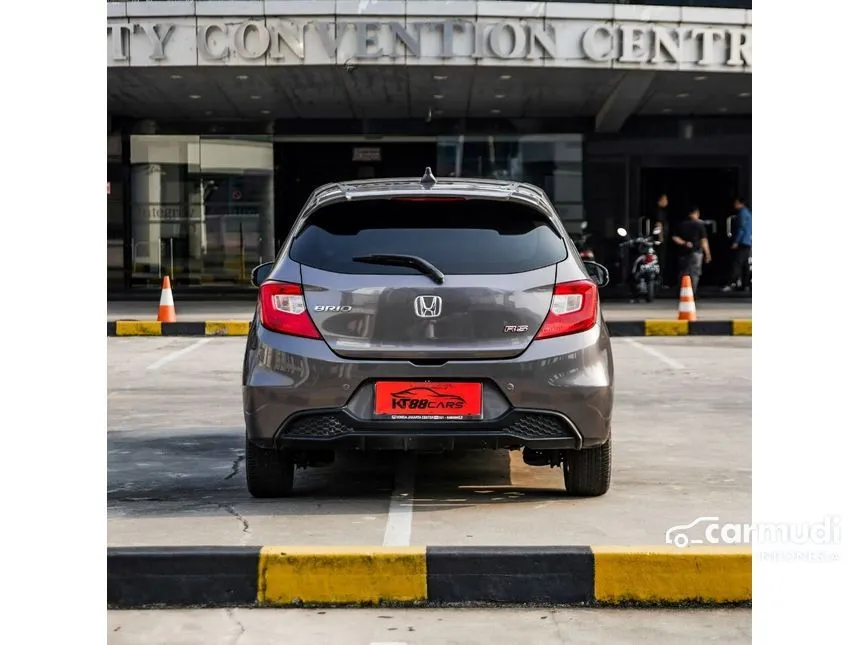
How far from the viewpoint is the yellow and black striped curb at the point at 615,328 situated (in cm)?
1678

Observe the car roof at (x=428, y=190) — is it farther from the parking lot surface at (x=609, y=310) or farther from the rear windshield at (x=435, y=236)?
the parking lot surface at (x=609, y=310)

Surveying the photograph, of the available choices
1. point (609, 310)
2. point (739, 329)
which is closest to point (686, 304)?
point (739, 329)

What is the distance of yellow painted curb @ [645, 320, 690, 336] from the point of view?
16906 millimetres

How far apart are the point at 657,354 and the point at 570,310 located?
27.1ft

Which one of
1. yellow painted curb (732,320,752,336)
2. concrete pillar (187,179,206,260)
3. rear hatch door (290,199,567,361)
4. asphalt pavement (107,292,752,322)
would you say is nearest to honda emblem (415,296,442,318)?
rear hatch door (290,199,567,361)

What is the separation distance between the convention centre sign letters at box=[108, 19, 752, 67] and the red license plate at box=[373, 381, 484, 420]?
14.0m

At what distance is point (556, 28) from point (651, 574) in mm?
15584

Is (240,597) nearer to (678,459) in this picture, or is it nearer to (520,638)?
(520,638)

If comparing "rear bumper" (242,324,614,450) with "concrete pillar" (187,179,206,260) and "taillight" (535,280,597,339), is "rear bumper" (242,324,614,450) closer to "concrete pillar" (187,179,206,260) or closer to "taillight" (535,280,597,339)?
"taillight" (535,280,597,339)

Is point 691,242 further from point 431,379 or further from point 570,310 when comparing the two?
point 431,379

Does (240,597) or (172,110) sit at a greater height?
(172,110)

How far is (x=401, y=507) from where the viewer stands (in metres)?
6.19
